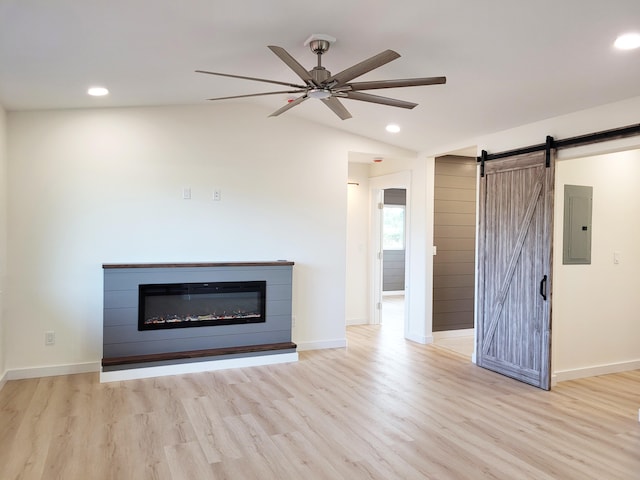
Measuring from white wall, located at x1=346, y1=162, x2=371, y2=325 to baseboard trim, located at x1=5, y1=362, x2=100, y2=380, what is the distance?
12.0 ft

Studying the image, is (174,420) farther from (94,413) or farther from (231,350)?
(231,350)

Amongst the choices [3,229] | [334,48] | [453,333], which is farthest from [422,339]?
[3,229]

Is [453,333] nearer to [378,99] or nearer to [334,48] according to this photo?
[378,99]

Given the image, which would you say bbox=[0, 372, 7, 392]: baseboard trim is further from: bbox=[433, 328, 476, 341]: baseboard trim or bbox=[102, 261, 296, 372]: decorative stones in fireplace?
bbox=[433, 328, 476, 341]: baseboard trim

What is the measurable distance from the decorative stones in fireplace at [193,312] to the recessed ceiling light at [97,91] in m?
1.56

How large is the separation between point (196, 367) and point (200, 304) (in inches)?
25.4

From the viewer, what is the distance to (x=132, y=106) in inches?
181

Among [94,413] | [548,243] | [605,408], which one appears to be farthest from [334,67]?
[605,408]

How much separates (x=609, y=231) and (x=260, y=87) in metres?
3.84

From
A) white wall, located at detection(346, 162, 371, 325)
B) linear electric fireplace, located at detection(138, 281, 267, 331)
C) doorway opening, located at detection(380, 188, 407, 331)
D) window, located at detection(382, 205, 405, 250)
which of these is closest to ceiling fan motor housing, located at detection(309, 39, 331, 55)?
linear electric fireplace, located at detection(138, 281, 267, 331)

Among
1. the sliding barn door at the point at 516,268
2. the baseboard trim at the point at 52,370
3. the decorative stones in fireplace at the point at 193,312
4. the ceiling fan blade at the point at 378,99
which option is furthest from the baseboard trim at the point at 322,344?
the ceiling fan blade at the point at 378,99

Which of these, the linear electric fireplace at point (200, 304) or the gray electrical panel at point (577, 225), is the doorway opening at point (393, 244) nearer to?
the linear electric fireplace at point (200, 304)

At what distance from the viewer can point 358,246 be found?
702 centimetres

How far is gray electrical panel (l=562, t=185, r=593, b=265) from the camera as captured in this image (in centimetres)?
441
